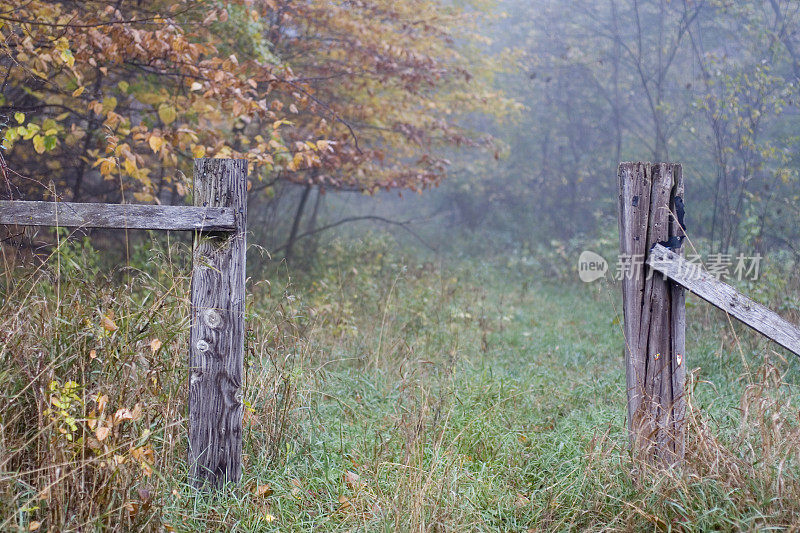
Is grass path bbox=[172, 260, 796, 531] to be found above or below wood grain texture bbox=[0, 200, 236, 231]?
below

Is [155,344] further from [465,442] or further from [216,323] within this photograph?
[465,442]

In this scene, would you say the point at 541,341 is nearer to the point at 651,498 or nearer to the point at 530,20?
the point at 651,498

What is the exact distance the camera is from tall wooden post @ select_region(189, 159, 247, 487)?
2.90m

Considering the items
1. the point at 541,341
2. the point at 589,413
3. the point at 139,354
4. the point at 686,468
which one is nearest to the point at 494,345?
the point at 541,341

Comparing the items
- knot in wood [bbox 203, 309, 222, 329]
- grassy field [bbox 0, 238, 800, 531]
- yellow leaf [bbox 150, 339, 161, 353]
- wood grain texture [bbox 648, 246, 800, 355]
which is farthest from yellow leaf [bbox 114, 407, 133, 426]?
wood grain texture [bbox 648, 246, 800, 355]

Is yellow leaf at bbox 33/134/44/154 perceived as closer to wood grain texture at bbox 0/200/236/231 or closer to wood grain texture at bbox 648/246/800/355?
wood grain texture at bbox 0/200/236/231

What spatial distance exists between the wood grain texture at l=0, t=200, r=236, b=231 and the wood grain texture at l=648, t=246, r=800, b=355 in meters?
2.16

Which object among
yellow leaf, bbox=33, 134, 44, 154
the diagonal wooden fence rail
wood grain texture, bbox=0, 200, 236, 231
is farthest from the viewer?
yellow leaf, bbox=33, 134, 44, 154

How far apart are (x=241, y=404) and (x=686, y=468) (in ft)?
6.85

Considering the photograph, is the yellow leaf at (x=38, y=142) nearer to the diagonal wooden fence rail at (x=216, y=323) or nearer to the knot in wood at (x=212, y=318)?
the diagonal wooden fence rail at (x=216, y=323)

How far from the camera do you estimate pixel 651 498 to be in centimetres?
268

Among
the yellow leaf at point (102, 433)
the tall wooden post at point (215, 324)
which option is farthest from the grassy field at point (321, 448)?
the tall wooden post at point (215, 324)

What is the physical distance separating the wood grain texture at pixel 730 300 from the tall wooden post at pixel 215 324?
6.63ft

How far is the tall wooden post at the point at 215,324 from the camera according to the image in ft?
9.51
